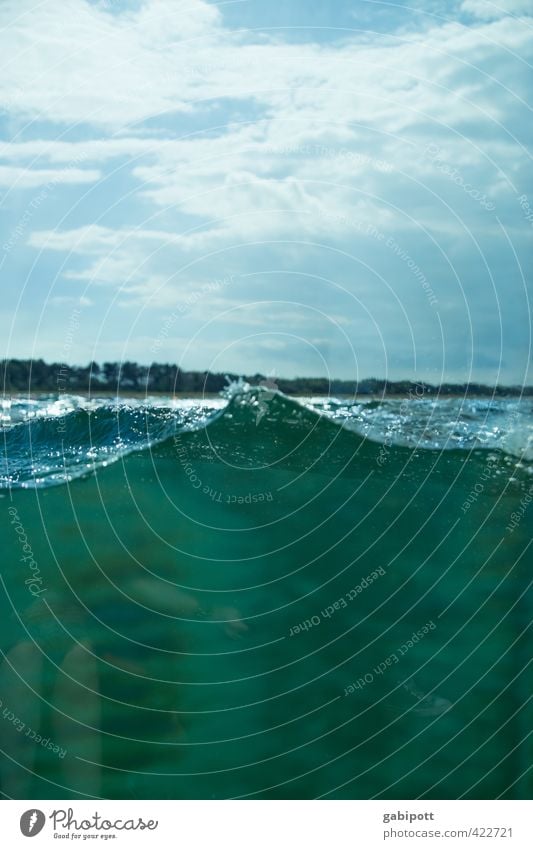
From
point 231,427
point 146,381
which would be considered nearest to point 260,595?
point 231,427

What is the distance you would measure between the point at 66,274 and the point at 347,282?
495 mm

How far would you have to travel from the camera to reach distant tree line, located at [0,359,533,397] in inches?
46.2

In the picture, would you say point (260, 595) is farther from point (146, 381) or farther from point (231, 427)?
point (146, 381)

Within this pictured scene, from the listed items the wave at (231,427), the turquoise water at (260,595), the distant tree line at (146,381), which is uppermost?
the distant tree line at (146,381)

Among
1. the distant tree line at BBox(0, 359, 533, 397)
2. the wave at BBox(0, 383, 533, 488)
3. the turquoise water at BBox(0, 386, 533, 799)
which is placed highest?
the distant tree line at BBox(0, 359, 533, 397)

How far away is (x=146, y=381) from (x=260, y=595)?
43 centimetres

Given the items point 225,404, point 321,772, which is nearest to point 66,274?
point 225,404

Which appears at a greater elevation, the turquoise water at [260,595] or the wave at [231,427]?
the wave at [231,427]

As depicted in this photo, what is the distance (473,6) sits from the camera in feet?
3.90

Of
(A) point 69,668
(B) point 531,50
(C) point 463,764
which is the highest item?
(B) point 531,50

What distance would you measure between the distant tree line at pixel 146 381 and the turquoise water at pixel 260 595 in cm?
2

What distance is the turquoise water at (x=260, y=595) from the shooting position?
118 centimetres

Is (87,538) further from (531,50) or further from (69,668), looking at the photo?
(531,50)

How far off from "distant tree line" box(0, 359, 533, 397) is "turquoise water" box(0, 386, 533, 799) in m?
0.02
